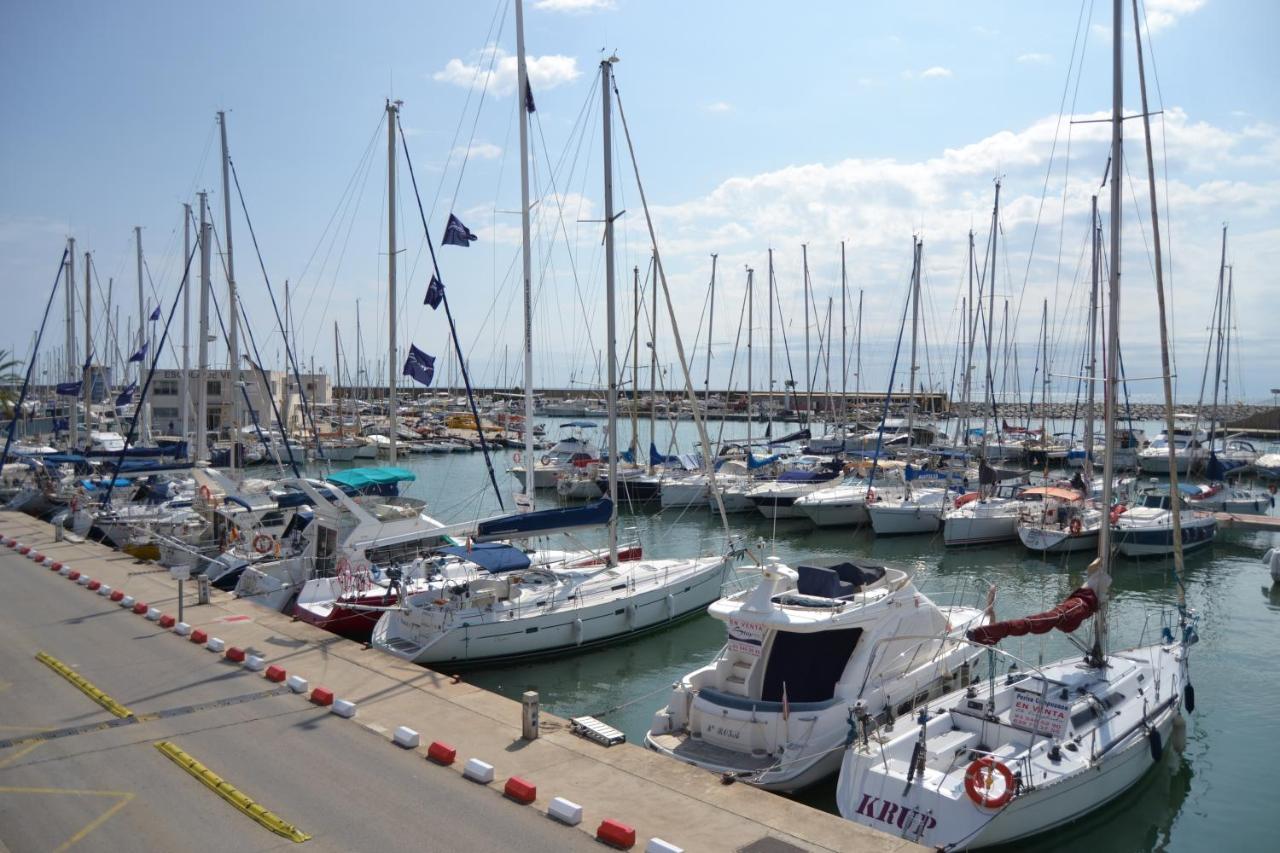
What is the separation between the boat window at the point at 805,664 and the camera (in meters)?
14.3

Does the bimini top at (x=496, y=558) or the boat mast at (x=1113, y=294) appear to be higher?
the boat mast at (x=1113, y=294)

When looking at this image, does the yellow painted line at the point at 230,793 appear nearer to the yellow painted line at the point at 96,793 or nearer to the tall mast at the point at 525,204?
the yellow painted line at the point at 96,793

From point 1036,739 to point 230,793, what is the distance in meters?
10.9

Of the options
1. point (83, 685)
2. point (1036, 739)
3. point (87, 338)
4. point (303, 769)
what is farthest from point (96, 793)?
point (87, 338)

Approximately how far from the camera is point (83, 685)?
14789 millimetres

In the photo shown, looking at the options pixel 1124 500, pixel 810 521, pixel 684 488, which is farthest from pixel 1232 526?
pixel 684 488

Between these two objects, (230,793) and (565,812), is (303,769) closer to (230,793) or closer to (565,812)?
(230,793)

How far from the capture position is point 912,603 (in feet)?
52.2

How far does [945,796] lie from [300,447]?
7072cm

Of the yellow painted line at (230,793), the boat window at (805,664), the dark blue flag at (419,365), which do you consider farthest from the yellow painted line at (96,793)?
the dark blue flag at (419,365)

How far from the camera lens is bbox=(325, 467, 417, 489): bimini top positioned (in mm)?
26312

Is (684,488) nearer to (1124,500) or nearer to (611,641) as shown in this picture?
(1124,500)

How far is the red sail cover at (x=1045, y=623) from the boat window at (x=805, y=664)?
6.72 feet

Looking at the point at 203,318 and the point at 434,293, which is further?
the point at 203,318
